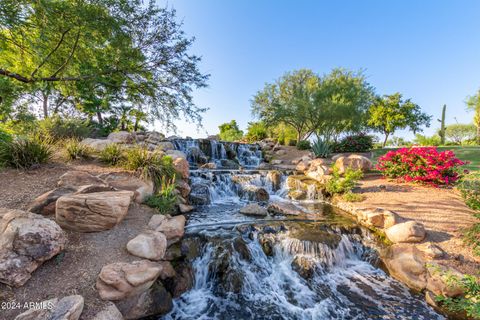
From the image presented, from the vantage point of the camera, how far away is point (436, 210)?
518 centimetres

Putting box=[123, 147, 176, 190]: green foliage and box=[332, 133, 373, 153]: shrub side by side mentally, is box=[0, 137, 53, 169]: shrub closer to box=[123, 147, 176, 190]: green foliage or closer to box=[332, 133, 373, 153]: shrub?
box=[123, 147, 176, 190]: green foliage

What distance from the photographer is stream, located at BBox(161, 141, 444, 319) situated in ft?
9.96

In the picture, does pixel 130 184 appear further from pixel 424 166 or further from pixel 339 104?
pixel 339 104

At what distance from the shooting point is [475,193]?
3871 mm

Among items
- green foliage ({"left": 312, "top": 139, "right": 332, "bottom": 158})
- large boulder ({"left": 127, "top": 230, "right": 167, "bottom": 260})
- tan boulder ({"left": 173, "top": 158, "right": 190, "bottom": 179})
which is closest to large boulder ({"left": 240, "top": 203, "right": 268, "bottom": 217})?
tan boulder ({"left": 173, "top": 158, "right": 190, "bottom": 179})

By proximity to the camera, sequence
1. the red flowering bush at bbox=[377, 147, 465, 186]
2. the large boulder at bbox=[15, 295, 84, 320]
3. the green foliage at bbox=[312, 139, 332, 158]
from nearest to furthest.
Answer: the large boulder at bbox=[15, 295, 84, 320]
the red flowering bush at bbox=[377, 147, 465, 186]
the green foliage at bbox=[312, 139, 332, 158]

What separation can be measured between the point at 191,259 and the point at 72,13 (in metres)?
5.47

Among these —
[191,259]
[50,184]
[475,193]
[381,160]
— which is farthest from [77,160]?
[381,160]

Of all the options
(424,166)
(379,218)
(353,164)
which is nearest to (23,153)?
(379,218)

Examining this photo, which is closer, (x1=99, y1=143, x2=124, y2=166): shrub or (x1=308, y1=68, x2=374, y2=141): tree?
(x1=99, y1=143, x2=124, y2=166): shrub

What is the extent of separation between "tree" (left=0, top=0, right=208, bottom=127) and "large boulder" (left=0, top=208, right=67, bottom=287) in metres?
3.58

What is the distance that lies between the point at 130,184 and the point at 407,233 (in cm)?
639

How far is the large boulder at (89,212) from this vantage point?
10.00 feet

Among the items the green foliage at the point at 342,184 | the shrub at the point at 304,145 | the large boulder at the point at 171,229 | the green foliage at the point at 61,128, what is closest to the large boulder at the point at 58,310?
the large boulder at the point at 171,229
